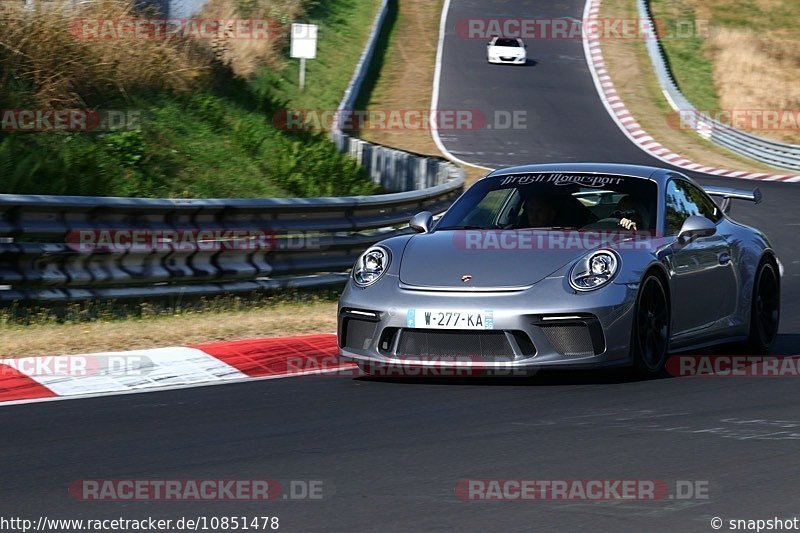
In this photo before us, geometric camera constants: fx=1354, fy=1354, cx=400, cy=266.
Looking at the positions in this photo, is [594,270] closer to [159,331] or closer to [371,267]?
[371,267]

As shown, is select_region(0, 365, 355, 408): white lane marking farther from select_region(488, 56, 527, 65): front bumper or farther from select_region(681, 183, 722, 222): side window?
select_region(488, 56, 527, 65): front bumper

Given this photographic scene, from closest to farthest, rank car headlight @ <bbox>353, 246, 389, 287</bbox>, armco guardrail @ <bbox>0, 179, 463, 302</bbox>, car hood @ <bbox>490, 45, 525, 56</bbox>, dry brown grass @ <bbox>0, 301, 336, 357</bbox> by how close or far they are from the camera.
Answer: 1. car headlight @ <bbox>353, 246, 389, 287</bbox>
2. dry brown grass @ <bbox>0, 301, 336, 357</bbox>
3. armco guardrail @ <bbox>0, 179, 463, 302</bbox>
4. car hood @ <bbox>490, 45, 525, 56</bbox>

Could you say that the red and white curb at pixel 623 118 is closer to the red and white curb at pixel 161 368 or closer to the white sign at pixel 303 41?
the white sign at pixel 303 41

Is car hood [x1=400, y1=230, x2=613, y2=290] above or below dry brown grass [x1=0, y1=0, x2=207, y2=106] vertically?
below

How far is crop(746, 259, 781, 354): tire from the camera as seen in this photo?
9500 mm

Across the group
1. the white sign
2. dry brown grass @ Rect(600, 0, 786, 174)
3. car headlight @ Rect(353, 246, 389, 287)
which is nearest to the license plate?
car headlight @ Rect(353, 246, 389, 287)

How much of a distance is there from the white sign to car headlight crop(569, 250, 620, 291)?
27902mm

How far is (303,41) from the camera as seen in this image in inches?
1389

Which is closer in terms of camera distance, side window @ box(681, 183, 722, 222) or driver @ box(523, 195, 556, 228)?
driver @ box(523, 195, 556, 228)

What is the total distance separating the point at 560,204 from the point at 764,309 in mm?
1937

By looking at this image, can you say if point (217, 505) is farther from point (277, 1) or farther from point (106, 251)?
point (277, 1)

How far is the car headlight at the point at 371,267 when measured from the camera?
813 cm

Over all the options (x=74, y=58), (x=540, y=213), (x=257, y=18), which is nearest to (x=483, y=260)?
(x=540, y=213)

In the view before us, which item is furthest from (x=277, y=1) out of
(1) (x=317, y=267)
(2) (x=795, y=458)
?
(2) (x=795, y=458)
